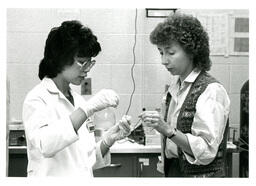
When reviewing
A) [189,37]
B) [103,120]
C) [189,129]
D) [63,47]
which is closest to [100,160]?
[189,129]

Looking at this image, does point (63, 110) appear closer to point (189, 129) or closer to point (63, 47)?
point (63, 47)

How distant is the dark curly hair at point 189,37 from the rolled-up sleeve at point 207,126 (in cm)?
16

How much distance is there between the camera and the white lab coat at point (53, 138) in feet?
4.22

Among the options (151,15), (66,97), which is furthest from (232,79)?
(66,97)

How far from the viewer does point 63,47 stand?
1453 mm

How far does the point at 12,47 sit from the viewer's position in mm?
2602

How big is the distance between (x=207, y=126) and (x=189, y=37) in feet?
1.29

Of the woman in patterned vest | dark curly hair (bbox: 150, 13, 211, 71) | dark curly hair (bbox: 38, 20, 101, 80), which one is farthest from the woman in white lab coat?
dark curly hair (bbox: 150, 13, 211, 71)

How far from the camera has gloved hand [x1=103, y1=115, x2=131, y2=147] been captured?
156 cm

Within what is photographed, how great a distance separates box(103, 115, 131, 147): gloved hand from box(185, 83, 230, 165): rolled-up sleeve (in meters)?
0.25

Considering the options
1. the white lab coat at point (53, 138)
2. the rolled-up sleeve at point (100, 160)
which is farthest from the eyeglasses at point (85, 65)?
the rolled-up sleeve at point (100, 160)

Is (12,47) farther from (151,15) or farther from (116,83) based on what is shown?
(151,15)

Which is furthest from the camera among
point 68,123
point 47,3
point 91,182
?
point 47,3
